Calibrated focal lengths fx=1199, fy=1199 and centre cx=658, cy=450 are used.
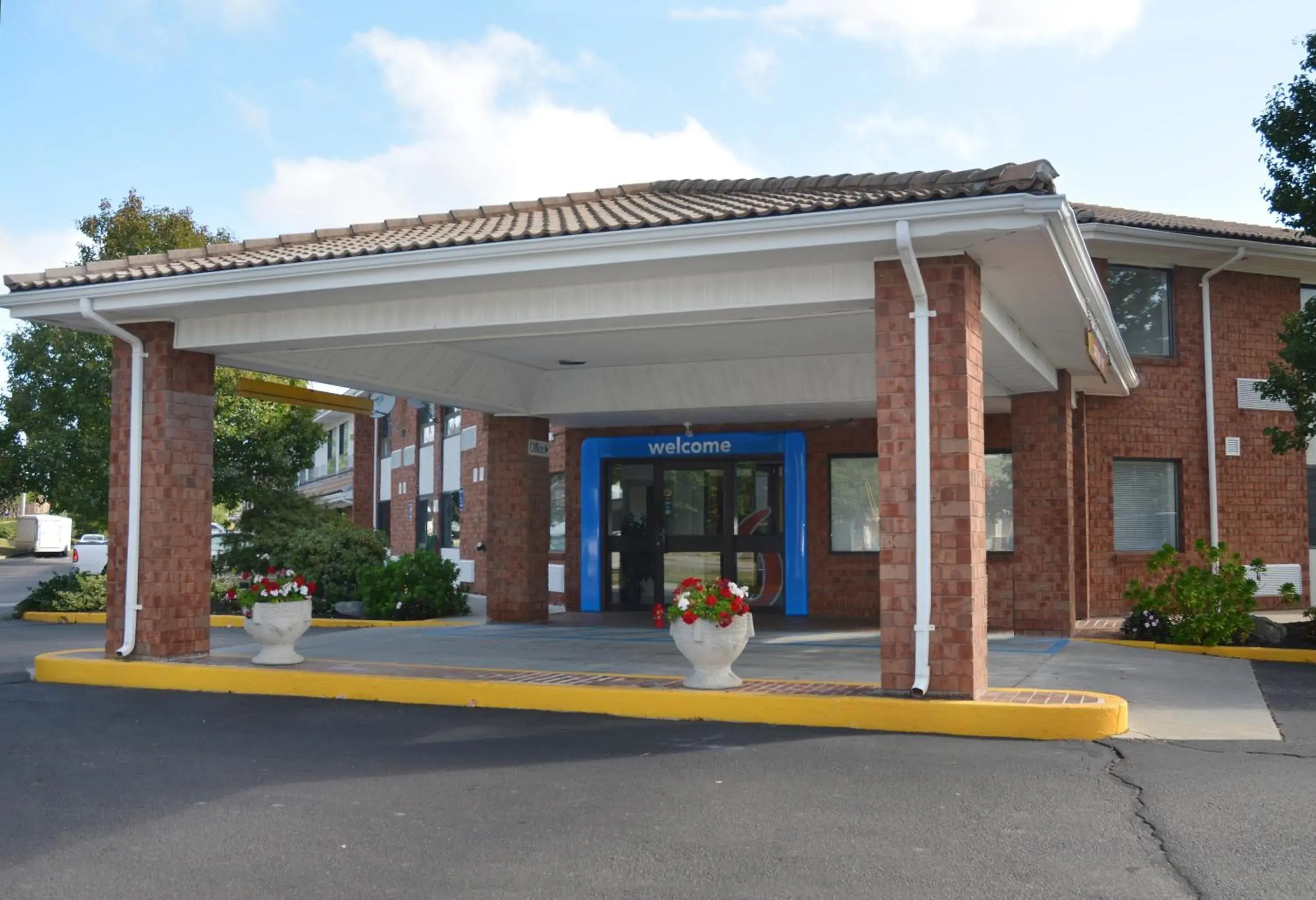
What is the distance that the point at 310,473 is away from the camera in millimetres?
46281

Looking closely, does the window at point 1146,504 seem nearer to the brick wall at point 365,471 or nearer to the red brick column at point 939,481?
the red brick column at point 939,481

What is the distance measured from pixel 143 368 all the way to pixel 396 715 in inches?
180

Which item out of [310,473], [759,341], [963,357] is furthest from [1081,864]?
[310,473]

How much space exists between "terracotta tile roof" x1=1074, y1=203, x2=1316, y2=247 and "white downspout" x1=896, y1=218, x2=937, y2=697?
7.65 meters

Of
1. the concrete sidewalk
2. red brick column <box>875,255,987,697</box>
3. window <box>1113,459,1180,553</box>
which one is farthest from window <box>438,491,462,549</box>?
red brick column <box>875,255,987,697</box>

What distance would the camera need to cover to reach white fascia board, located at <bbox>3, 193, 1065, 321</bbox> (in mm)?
7828

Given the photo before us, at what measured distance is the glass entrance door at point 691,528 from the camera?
17.8 meters

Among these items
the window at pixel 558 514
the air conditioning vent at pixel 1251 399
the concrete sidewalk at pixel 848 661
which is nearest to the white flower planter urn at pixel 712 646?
the concrete sidewalk at pixel 848 661

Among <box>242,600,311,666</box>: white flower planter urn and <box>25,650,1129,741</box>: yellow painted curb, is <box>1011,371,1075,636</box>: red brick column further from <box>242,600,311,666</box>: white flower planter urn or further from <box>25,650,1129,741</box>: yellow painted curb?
<box>242,600,311,666</box>: white flower planter urn

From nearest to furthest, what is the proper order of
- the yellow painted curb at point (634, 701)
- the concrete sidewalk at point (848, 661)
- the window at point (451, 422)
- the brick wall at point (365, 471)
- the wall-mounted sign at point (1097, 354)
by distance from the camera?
the yellow painted curb at point (634, 701) → the concrete sidewalk at point (848, 661) → the wall-mounted sign at point (1097, 354) → the window at point (451, 422) → the brick wall at point (365, 471)

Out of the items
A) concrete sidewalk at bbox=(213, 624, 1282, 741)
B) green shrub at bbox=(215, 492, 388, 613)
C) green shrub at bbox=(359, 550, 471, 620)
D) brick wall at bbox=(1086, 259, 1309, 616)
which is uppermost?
brick wall at bbox=(1086, 259, 1309, 616)

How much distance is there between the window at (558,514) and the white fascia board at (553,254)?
947 cm

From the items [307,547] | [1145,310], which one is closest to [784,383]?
[1145,310]

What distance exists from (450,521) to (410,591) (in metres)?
8.55
